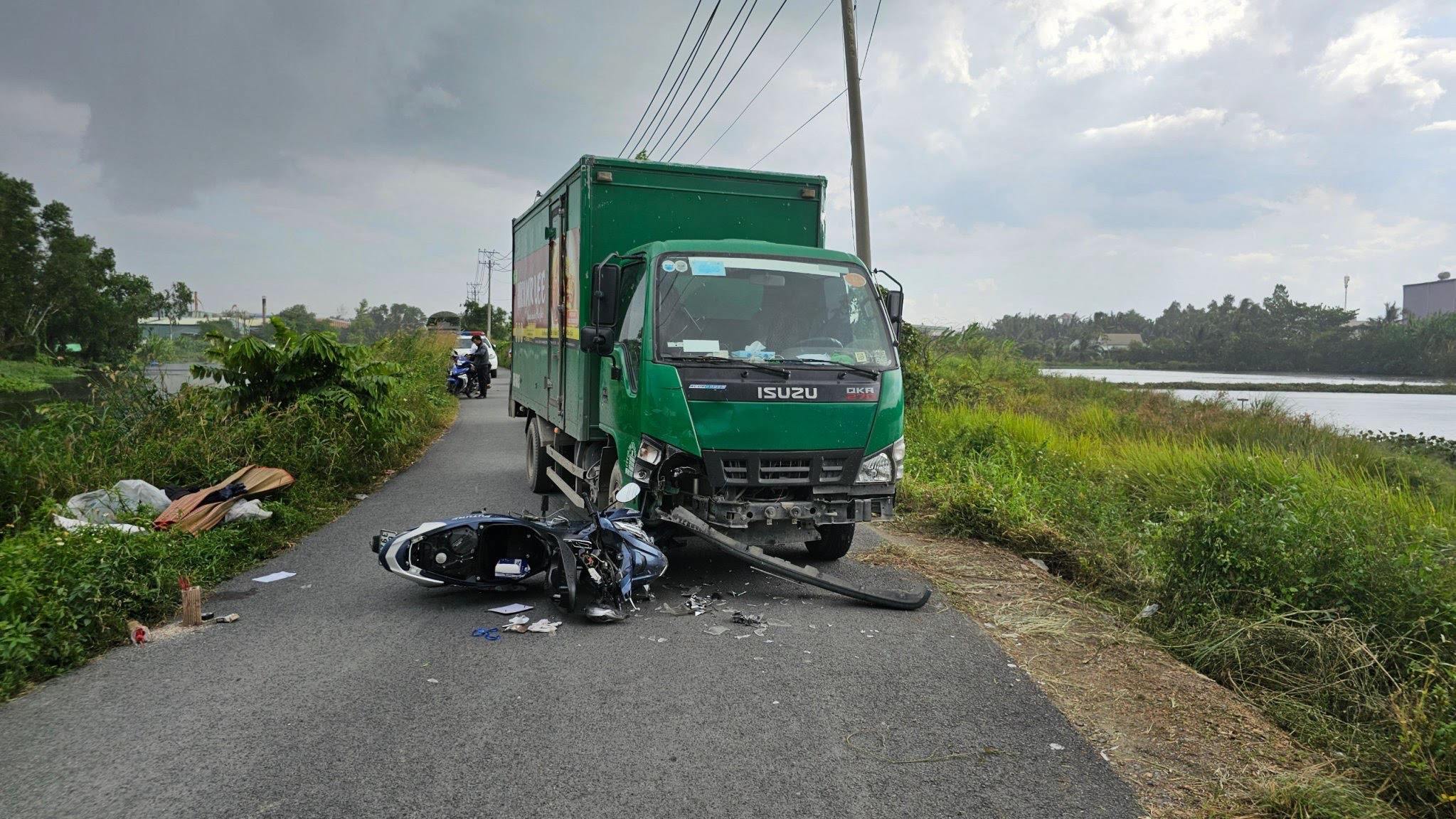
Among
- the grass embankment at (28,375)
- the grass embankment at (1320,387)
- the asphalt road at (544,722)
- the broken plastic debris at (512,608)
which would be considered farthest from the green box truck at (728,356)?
the grass embankment at (28,375)

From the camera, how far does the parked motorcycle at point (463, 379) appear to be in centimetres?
2511

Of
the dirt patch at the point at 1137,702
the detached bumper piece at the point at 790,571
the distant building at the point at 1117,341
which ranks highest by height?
the distant building at the point at 1117,341

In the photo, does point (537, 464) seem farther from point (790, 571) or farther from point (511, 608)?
point (790, 571)

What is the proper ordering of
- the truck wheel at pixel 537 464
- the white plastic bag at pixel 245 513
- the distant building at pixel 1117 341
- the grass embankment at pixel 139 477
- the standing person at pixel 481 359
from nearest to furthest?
the grass embankment at pixel 139 477, the white plastic bag at pixel 245 513, the truck wheel at pixel 537 464, the standing person at pixel 481 359, the distant building at pixel 1117 341

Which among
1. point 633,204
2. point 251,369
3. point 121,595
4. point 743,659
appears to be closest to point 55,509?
point 121,595

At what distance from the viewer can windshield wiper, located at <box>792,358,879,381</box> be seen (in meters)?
5.92

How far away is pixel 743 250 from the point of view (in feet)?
21.1

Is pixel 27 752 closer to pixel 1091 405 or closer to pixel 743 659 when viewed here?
pixel 743 659

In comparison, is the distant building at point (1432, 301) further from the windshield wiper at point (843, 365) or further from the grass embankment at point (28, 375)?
the grass embankment at point (28, 375)

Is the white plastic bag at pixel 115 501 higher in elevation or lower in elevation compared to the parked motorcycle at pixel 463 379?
lower

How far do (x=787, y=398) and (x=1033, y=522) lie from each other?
9.82 ft

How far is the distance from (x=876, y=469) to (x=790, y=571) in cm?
91

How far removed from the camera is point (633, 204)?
7.30 meters

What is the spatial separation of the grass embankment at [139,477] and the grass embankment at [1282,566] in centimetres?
567
